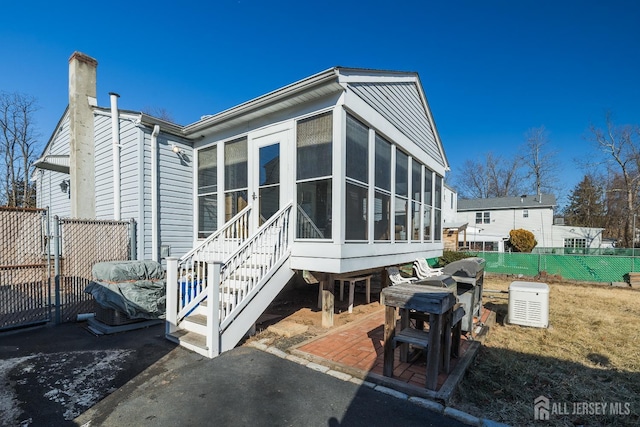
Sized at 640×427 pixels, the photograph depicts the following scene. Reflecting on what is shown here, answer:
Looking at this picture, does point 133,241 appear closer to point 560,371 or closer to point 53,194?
point 53,194

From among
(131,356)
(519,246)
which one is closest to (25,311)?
(131,356)

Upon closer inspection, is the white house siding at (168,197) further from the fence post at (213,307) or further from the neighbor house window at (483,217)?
the neighbor house window at (483,217)

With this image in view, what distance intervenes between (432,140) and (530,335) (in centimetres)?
586

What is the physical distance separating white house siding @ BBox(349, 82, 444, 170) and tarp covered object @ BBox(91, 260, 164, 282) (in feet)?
15.8

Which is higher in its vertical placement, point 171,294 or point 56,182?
point 56,182

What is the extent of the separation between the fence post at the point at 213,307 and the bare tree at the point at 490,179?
3701 cm

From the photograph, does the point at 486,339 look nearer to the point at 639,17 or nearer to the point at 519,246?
the point at 639,17

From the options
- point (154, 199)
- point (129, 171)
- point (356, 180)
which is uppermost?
point (129, 171)

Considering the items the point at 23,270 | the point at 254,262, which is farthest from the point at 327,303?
the point at 23,270

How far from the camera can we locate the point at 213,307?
12.5 feet

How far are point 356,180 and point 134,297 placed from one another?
4.26 meters

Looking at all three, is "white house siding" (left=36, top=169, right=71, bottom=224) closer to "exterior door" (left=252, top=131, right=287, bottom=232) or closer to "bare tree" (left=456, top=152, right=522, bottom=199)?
"exterior door" (left=252, top=131, right=287, bottom=232)

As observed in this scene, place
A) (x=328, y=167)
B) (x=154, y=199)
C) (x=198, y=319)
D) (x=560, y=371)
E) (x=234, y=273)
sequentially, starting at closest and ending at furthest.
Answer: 1. (x=560, y=371)
2. (x=198, y=319)
3. (x=234, y=273)
4. (x=328, y=167)
5. (x=154, y=199)

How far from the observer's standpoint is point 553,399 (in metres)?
3.02
